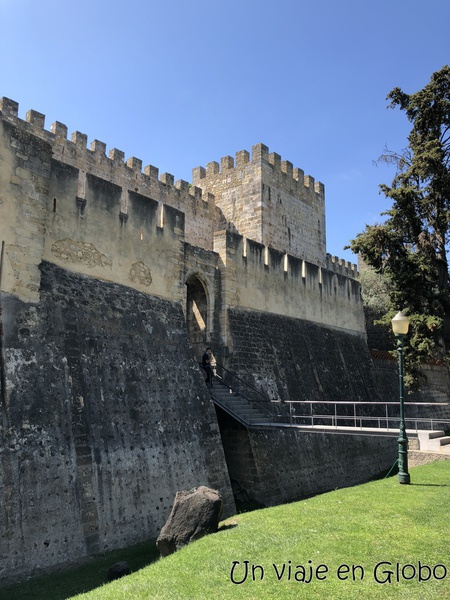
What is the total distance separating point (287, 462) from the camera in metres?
13.9

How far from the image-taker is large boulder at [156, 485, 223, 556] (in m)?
7.47

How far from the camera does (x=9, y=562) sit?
287 inches

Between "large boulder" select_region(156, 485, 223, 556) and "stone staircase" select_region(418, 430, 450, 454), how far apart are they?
7179mm

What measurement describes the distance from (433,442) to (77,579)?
31.5ft

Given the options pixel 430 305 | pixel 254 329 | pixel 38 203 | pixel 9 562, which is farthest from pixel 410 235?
pixel 9 562

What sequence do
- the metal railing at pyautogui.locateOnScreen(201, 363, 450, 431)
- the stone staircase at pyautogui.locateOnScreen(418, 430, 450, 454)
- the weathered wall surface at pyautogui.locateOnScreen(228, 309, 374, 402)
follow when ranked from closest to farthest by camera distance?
the stone staircase at pyautogui.locateOnScreen(418, 430, 450, 454), the metal railing at pyautogui.locateOnScreen(201, 363, 450, 431), the weathered wall surface at pyautogui.locateOnScreen(228, 309, 374, 402)

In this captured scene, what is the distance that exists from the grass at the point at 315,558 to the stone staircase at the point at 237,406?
4.60 meters

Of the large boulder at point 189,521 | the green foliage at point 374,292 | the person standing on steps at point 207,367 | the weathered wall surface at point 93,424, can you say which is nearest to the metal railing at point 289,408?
the person standing on steps at point 207,367

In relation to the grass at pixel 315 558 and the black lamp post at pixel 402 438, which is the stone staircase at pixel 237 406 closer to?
the black lamp post at pixel 402 438

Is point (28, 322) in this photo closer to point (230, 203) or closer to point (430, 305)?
point (430, 305)

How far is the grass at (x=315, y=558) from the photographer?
489 cm

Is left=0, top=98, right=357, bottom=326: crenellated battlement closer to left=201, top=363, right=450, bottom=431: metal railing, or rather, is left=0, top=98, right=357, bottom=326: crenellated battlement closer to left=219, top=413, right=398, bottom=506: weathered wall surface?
left=201, top=363, right=450, bottom=431: metal railing

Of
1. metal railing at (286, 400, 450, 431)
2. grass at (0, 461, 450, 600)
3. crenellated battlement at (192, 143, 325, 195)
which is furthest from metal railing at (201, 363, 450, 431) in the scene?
crenellated battlement at (192, 143, 325, 195)

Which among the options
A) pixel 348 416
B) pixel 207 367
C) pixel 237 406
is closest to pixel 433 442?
pixel 348 416
